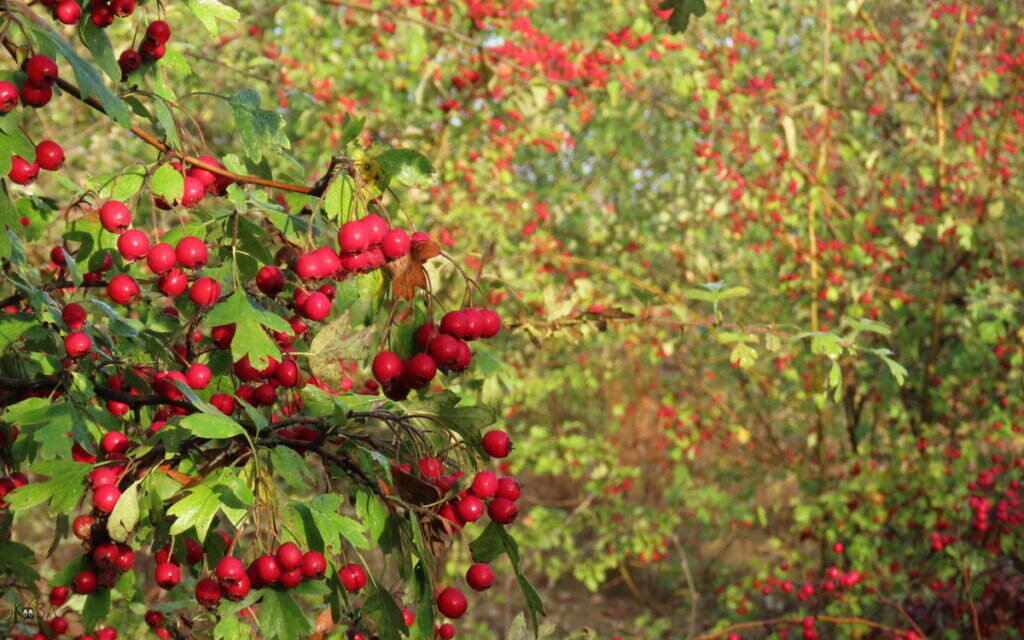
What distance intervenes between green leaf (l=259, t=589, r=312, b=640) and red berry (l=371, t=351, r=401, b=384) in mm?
378

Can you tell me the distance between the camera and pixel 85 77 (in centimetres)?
155

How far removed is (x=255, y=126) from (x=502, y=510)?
80 cm

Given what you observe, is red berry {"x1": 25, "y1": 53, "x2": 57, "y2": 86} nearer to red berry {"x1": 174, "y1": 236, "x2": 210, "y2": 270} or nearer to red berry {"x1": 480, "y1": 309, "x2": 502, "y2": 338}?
red berry {"x1": 174, "y1": 236, "x2": 210, "y2": 270}

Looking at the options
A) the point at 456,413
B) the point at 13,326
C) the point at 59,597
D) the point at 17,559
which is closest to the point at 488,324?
the point at 456,413

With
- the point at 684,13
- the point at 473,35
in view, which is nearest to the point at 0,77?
the point at 684,13

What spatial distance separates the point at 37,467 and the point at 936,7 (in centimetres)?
750

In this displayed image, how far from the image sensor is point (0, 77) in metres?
1.54

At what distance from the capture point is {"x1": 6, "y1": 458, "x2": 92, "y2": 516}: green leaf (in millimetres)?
1601

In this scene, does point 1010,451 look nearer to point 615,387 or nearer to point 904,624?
point 904,624

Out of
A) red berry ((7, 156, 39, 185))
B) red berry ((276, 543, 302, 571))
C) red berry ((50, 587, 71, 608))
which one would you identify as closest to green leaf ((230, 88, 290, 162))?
red berry ((7, 156, 39, 185))

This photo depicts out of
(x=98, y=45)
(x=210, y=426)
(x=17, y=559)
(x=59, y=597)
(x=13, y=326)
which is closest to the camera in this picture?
(x=210, y=426)

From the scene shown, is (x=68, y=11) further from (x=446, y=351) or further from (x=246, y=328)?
(x=446, y=351)

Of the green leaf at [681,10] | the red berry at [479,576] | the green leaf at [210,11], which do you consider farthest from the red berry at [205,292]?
the green leaf at [681,10]

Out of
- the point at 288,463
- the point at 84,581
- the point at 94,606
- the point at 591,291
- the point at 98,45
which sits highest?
the point at 98,45
